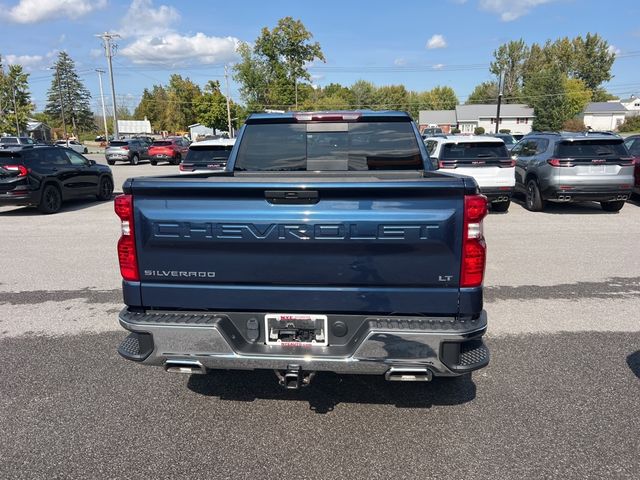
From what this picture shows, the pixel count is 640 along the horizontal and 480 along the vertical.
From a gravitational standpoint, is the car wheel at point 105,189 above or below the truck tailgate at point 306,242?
below

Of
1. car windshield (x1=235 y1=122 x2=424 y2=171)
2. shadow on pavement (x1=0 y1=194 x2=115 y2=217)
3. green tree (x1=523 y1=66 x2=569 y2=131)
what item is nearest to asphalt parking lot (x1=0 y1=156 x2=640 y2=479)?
car windshield (x1=235 y1=122 x2=424 y2=171)

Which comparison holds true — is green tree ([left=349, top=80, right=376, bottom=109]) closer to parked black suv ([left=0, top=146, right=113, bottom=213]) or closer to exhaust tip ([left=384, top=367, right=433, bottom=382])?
parked black suv ([left=0, top=146, right=113, bottom=213])

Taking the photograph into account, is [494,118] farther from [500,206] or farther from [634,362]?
[634,362]

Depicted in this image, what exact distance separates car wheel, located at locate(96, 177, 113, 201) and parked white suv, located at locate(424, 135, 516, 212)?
379 inches

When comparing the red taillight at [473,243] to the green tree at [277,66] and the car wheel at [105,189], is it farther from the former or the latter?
the green tree at [277,66]

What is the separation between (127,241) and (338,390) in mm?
1857

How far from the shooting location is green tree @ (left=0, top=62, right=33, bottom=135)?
62084mm

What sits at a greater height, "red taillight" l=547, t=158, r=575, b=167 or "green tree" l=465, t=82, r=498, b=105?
"green tree" l=465, t=82, r=498, b=105

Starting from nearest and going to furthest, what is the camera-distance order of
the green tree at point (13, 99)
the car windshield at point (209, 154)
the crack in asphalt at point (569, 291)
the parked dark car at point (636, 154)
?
the crack in asphalt at point (569, 291) → the parked dark car at point (636, 154) → the car windshield at point (209, 154) → the green tree at point (13, 99)

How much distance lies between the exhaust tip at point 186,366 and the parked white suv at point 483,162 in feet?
28.6

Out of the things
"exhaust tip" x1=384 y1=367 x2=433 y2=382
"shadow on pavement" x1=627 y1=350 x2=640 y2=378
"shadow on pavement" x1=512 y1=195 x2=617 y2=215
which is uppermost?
"exhaust tip" x1=384 y1=367 x2=433 y2=382

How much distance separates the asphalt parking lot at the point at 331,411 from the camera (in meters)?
2.75

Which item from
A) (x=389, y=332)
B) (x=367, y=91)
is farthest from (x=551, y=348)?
(x=367, y=91)

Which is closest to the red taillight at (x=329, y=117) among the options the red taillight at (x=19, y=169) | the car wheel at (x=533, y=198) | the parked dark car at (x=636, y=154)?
the car wheel at (x=533, y=198)
